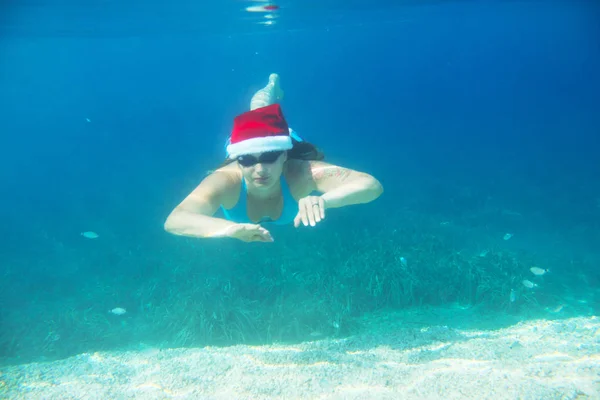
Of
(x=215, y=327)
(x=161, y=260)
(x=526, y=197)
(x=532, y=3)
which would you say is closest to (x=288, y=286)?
(x=215, y=327)

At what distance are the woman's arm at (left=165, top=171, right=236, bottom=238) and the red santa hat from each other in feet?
1.35

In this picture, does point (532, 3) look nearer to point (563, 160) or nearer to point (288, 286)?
point (563, 160)

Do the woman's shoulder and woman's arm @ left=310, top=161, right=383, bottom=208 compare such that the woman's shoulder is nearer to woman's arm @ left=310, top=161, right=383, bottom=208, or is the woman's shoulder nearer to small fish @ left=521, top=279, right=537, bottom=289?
woman's arm @ left=310, top=161, right=383, bottom=208

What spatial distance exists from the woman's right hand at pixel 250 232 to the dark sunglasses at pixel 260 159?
3.81 feet

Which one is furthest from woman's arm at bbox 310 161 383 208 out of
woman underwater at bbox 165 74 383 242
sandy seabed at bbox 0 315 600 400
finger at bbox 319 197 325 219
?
sandy seabed at bbox 0 315 600 400

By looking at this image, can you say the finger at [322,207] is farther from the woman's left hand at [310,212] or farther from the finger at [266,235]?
the finger at [266,235]

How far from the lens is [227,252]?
9.60 m

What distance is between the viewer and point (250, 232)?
2.57 m

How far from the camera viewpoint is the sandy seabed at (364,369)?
148 inches

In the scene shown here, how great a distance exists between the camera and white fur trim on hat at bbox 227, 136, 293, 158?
3.58 m

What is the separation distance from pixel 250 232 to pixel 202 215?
71cm

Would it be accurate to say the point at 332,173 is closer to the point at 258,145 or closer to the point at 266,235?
the point at 258,145

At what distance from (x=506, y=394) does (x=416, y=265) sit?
475 centimetres

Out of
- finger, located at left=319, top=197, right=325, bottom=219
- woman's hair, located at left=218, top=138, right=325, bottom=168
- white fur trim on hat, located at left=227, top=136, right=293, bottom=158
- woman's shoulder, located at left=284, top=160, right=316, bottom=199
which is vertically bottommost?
woman's shoulder, located at left=284, top=160, right=316, bottom=199
